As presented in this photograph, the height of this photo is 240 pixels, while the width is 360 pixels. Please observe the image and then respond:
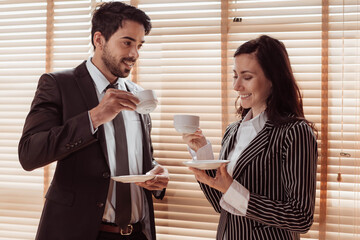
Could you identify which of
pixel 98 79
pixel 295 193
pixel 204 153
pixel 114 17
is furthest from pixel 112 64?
pixel 295 193

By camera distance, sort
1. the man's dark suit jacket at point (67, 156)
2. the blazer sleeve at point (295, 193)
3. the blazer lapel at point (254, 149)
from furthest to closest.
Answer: the man's dark suit jacket at point (67, 156), the blazer lapel at point (254, 149), the blazer sleeve at point (295, 193)

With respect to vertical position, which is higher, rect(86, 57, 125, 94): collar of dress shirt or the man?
rect(86, 57, 125, 94): collar of dress shirt

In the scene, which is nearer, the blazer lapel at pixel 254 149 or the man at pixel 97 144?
the blazer lapel at pixel 254 149

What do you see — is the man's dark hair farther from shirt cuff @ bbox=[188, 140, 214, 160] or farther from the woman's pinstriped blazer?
the woman's pinstriped blazer

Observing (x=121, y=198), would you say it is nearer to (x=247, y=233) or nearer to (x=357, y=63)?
(x=247, y=233)

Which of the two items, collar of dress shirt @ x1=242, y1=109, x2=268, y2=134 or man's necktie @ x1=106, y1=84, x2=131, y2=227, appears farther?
man's necktie @ x1=106, y1=84, x2=131, y2=227

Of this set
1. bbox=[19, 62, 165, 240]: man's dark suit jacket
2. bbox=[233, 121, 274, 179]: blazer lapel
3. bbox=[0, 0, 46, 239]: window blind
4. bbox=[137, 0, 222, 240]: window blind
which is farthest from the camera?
bbox=[0, 0, 46, 239]: window blind

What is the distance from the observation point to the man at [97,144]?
1.61 m

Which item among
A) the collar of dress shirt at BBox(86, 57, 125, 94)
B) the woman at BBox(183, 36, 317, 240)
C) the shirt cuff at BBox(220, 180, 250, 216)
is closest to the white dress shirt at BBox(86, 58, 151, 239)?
the collar of dress shirt at BBox(86, 57, 125, 94)

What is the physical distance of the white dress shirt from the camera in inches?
69.2

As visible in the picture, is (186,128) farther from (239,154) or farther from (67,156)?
(67,156)

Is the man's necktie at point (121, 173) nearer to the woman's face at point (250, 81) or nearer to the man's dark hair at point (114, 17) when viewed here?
the man's dark hair at point (114, 17)

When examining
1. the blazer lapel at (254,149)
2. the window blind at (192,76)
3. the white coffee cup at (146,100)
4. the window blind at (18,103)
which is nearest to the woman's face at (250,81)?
the blazer lapel at (254,149)

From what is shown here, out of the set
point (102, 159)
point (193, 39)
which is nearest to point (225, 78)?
point (193, 39)
